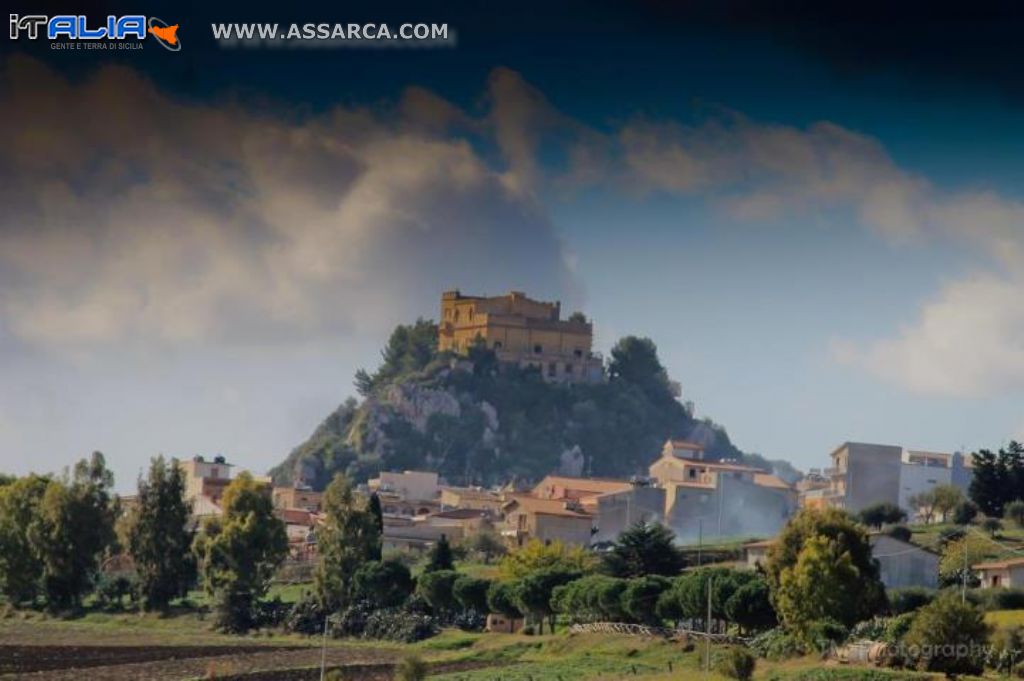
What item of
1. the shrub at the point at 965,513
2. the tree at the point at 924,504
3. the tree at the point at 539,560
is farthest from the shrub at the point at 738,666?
the tree at the point at 924,504

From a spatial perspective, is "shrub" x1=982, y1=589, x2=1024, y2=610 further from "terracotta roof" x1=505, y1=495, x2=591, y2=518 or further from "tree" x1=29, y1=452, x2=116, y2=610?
"terracotta roof" x1=505, y1=495, x2=591, y2=518

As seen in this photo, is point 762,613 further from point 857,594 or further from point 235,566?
point 235,566

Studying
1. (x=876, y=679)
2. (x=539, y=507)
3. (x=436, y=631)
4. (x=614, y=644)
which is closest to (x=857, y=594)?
(x=614, y=644)

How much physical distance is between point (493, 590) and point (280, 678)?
1891cm

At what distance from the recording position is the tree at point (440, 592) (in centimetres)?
9275

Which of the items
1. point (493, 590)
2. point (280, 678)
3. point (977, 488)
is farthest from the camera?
point (977, 488)

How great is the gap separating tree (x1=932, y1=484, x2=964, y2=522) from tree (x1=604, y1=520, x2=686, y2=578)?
2340 cm

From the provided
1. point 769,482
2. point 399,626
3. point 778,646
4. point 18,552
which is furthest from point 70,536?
point 769,482

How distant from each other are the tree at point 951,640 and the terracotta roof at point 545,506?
69.0 m

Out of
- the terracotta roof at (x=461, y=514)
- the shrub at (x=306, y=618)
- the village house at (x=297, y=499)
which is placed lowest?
the shrub at (x=306, y=618)

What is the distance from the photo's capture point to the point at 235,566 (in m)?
101

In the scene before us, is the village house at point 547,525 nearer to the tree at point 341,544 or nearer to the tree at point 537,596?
the tree at point 341,544

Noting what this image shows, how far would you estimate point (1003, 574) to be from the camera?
8188 cm

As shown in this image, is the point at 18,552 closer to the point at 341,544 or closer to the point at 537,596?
the point at 341,544
